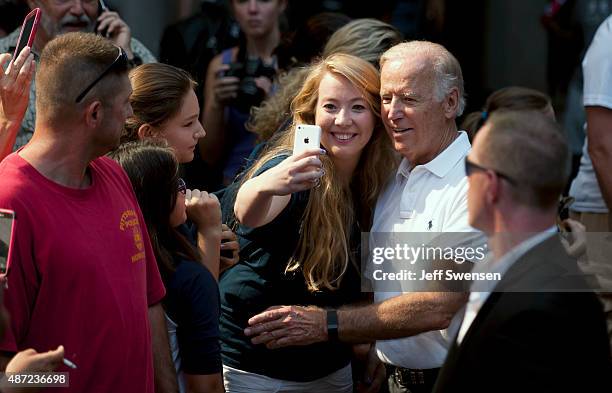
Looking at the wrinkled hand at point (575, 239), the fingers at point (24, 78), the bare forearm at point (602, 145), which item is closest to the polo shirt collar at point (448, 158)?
the wrinkled hand at point (575, 239)

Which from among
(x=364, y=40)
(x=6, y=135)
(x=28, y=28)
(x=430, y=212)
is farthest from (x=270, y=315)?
(x=364, y=40)

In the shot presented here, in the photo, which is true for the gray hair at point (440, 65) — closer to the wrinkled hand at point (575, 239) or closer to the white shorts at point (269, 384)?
the wrinkled hand at point (575, 239)

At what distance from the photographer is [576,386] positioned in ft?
7.85

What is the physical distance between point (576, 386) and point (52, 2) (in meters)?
3.29

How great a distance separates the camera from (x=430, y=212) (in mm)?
3596

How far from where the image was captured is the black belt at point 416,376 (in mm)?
3609

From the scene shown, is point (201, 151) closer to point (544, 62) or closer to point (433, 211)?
point (433, 211)

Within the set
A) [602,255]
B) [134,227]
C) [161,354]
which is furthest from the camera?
[602,255]

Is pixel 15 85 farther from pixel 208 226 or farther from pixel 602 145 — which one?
pixel 602 145

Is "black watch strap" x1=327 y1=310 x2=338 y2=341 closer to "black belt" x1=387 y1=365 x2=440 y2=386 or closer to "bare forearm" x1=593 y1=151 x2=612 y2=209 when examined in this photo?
"black belt" x1=387 y1=365 x2=440 y2=386

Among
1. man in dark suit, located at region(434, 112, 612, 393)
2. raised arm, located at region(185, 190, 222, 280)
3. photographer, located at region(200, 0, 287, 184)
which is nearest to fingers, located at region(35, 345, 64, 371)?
man in dark suit, located at region(434, 112, 612, 393)

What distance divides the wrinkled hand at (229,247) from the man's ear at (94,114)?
0.97 meters

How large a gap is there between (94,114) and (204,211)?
2.74 feet

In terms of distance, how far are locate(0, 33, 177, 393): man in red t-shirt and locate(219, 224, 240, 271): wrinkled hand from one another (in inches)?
27.4
